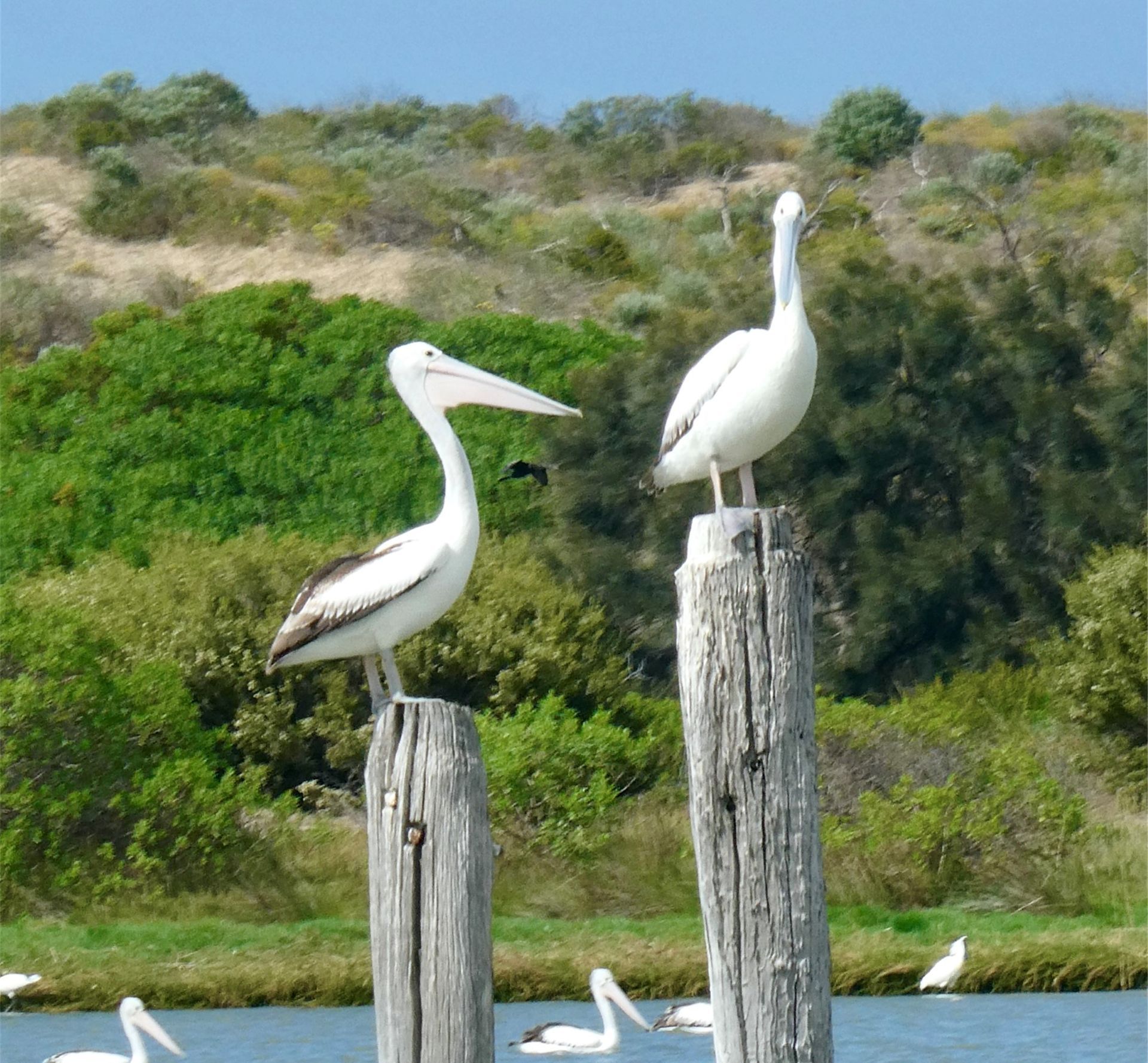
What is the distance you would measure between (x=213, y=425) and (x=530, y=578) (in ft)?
31.5

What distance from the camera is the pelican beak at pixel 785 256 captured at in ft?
18.7

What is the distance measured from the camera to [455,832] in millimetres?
4418

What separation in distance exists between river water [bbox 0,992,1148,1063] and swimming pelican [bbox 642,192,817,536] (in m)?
6.55

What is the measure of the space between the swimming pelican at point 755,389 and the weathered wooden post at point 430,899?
132 cm

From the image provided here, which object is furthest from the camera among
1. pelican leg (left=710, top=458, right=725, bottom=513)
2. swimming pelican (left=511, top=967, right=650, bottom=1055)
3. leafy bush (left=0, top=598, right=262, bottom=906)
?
leafy bush (left=0, top=598, right=262, bottom=906)

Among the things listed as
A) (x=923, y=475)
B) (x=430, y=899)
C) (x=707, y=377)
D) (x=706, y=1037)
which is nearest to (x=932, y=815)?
(x=706, y=1037)

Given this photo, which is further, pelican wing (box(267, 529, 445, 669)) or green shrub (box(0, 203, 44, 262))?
green shrub (box(0, 203, 44, 262))

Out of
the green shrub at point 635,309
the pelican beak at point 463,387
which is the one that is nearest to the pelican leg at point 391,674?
the pelican beak at point 463,387

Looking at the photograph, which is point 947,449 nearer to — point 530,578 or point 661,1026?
point 530,578

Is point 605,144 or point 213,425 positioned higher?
point 605,144

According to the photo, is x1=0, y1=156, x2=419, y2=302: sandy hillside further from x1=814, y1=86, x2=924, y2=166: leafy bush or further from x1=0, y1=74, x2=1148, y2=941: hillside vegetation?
x1=814, y1=86, x2=924, y2=166: leafy bush

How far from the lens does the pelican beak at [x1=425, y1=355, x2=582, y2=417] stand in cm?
544

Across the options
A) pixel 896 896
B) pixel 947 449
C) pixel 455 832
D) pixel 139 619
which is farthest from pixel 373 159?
pixel 455 832

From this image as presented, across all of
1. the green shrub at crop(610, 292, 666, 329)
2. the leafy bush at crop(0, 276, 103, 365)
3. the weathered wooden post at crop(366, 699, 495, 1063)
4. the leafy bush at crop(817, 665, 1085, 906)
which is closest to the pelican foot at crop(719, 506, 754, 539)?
the weathered wooden post at crop(366, 699, 495, 1063)
